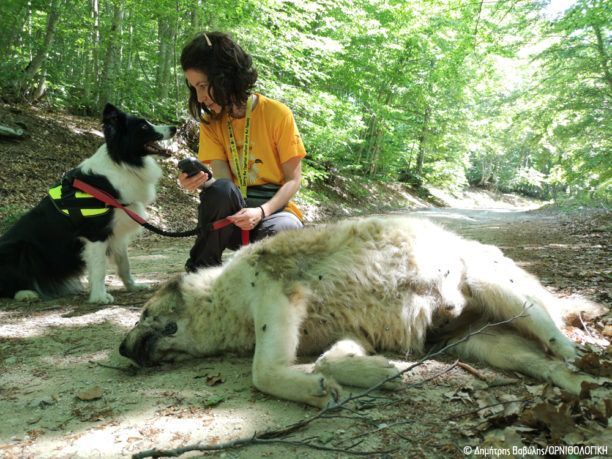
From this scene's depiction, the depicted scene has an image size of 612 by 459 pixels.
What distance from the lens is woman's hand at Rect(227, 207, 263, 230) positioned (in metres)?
3.46

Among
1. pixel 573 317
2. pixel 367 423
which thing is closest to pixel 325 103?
pixel 573 317

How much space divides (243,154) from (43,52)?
10171 mm

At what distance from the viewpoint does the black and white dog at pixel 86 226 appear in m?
4.37

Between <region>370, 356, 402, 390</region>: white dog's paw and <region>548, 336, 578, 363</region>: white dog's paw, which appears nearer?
<region>370, 356, 402, 390</region>: white dog's paw

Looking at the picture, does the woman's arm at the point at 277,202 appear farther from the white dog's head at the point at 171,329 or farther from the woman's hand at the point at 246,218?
the white dog's head at the point at 171,329

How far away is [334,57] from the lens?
1399 cm

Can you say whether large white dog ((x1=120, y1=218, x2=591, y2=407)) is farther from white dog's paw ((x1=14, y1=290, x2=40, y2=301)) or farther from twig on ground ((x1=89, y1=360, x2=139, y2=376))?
white dog's paw ((x1=14, y1=290, x2=40, y2=301))

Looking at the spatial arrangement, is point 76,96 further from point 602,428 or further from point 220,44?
point 602,428

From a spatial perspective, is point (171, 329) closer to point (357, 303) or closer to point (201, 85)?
point (357, 303)

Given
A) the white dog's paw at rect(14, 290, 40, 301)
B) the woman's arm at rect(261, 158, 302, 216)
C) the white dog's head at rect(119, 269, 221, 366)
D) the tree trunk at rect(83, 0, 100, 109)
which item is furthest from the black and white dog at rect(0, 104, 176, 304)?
the tree trunk at rect(83, 0, 100, 109)

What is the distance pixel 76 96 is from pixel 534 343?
610 inches

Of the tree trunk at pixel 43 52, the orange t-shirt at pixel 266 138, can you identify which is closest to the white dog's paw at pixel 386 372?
the orange t-shirt at pixel 266 138

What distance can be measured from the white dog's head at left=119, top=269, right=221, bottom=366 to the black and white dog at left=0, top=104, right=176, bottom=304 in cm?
186

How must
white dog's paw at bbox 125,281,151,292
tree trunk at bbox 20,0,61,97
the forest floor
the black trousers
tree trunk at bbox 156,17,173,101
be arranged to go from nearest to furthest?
1. the forest floor
2. the black trousers
3. white dog's paw at bbox 125,281,151,292
4. tree trunk at bbox 20,0,61,97
5. tree trunk at bbox 156,17,173,101
